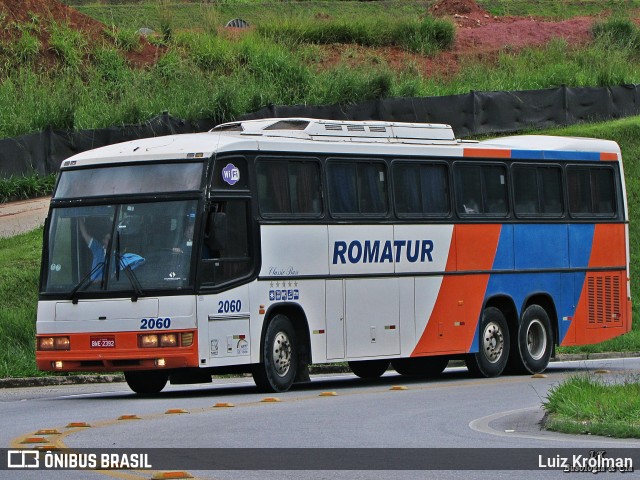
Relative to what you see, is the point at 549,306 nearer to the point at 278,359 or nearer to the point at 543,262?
the point at 543,262

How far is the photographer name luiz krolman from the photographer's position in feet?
38.1

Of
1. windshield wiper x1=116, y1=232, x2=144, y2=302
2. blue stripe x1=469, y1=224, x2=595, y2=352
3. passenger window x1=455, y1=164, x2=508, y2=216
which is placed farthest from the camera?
blue stripe x1=469, y1=224, x2=595, y2=352

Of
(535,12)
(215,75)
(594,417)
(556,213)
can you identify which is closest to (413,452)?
(594,417)

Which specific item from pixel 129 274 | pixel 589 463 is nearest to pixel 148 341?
pixel 129 274

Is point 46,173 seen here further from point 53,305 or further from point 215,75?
point 53,305

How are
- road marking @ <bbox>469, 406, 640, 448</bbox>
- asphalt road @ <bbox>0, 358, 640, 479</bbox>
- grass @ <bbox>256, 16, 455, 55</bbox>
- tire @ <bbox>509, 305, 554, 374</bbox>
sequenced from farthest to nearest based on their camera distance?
grass @ <bbox>256, 16, 455, 55</bbox>
tire @ <bbox>509, 305, 554, 374</bbox>
road marking @ <bbox>469, 406, 640, 448</bbox>
asphalt road @ <bbox>0, 358, 640, 479</bbox>

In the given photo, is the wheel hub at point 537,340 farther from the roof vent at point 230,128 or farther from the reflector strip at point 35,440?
the reflector strip at point 35,440

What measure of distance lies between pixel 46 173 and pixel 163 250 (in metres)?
18.3

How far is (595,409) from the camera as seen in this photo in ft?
47.3

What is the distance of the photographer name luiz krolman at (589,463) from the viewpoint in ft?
38.1

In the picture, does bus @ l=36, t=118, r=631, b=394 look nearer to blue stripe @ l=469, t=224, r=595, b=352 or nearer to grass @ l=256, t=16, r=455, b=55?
blue stripe @ l=469, t=224, r=595, b=352

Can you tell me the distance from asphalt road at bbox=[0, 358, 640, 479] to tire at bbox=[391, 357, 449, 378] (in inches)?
63.7

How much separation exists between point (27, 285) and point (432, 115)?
17168mm

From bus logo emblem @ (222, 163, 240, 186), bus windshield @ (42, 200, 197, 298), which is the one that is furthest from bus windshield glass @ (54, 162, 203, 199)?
bus logo emblem @ (222, 163, 240, 186)
